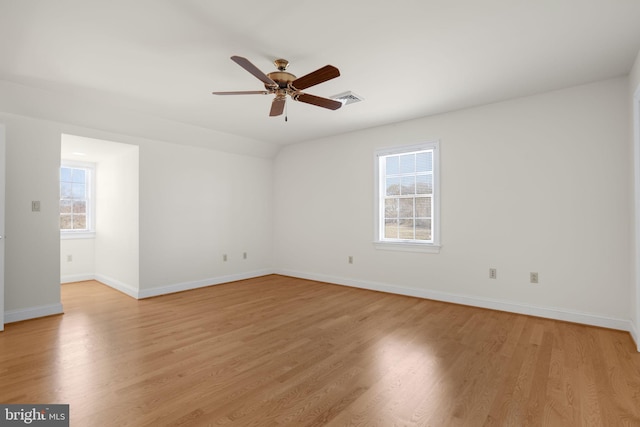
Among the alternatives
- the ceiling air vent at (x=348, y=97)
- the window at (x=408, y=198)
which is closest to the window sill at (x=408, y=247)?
the window at (x=408, y=198)

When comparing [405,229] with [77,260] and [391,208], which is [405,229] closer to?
[391,208]

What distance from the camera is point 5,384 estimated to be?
2.20 m

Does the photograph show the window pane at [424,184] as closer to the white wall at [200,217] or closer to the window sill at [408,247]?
the window sill at [408,247]

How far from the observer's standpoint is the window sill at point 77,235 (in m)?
5.56

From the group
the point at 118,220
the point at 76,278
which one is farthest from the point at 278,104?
the point at 76,278

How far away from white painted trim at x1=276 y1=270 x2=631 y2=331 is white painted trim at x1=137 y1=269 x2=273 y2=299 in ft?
5.70

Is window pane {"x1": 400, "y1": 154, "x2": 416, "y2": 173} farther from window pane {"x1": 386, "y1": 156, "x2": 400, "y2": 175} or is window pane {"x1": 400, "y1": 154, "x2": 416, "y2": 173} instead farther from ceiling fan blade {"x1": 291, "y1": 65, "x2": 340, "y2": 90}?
ceiling fan blade {"x1": 291, "y1": 65, "x2": 340, "y2": 90}

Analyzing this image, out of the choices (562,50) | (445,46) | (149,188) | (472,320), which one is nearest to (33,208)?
(149,188)

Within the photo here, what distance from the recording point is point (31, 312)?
371 centimetres

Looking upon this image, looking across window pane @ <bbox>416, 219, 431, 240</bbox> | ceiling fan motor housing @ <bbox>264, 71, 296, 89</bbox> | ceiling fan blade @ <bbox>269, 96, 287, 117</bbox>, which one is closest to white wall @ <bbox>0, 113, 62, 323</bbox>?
ceiling fan blade @ <bbox>269, 96, 287, 117</bbox>

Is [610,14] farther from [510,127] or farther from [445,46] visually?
[510,127]

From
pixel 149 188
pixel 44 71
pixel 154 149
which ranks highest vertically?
pixel 44 71

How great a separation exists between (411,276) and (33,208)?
16.6ft

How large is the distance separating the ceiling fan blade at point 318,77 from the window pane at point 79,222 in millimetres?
5403
